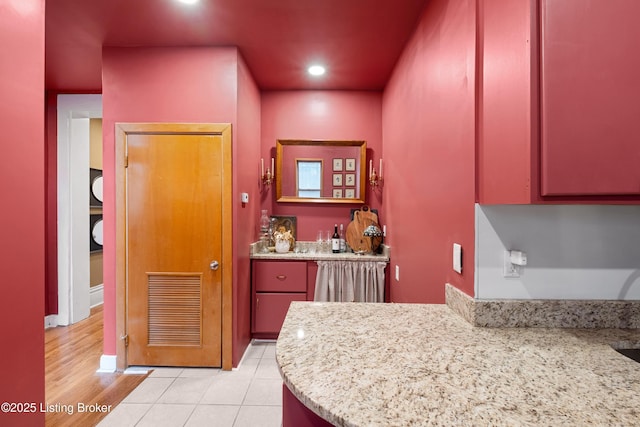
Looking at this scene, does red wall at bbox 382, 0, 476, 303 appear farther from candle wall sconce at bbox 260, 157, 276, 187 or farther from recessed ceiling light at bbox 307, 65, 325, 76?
candle wall sconce at bbox 260, 157, 276, 187

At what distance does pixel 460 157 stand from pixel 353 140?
2.09 meters

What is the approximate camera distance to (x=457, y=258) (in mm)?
1348

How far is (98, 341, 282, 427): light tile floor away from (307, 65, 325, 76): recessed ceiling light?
2.68 m

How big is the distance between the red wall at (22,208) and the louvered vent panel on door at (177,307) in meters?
1.10

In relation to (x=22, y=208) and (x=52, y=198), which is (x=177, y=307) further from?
(x=52, y=198)

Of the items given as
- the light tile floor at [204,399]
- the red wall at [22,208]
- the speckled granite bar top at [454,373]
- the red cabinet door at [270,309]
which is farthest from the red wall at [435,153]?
the red wall at [22,208]

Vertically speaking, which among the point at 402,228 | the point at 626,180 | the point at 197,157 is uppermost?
the point at 197,157

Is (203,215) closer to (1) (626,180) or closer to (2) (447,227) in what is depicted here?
(2) (447,227)

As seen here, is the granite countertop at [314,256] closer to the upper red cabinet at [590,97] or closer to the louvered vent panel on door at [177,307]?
the louvered vent panel on door at [177,307]

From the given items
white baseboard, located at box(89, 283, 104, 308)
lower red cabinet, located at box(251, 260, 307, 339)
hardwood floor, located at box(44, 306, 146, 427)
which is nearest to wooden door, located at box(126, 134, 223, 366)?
hardwood floor, located at box(44, 306, 146, 427)

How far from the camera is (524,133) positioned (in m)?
0.93

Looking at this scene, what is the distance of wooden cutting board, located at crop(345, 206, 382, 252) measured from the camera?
3205 mm

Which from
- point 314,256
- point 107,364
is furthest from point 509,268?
point 107,364

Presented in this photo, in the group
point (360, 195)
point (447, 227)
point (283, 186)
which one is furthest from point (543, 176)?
point (283, 186)
